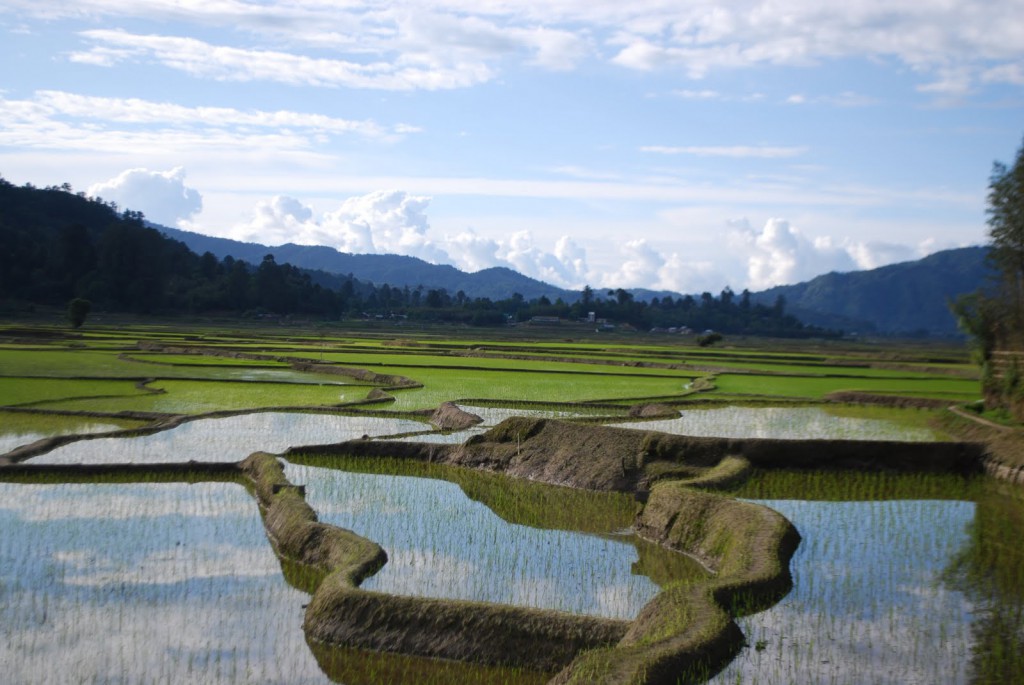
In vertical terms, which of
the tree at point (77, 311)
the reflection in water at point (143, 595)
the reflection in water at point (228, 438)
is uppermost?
the tree at point (77, 311)

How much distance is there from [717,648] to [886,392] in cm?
1998

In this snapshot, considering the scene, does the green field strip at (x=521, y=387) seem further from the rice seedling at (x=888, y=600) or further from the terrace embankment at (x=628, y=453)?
the rice seedling at (x=888, y=600)

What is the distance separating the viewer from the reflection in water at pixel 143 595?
619cm

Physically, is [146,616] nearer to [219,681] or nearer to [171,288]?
[219,681]

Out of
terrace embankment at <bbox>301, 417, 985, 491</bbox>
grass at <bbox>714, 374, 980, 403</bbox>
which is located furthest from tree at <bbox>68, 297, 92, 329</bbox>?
terrace embankment at <bbox>301, 417, 985, 491</bbox>

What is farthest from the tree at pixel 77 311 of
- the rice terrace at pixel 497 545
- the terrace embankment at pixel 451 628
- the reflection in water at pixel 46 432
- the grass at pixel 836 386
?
the terrace embankment at pixel 451 628

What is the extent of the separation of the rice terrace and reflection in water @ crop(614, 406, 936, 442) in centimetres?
14

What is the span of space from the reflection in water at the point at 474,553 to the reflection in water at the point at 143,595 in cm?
98

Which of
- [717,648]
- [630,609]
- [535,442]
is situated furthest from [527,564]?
[535,442]

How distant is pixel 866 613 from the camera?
23.6 ft

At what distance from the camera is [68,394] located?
19.9 meters

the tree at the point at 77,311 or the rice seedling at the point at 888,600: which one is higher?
the tree at the point at 77,311

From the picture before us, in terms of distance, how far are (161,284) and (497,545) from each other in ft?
243

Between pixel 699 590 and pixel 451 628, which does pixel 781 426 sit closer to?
pixel 699 590
